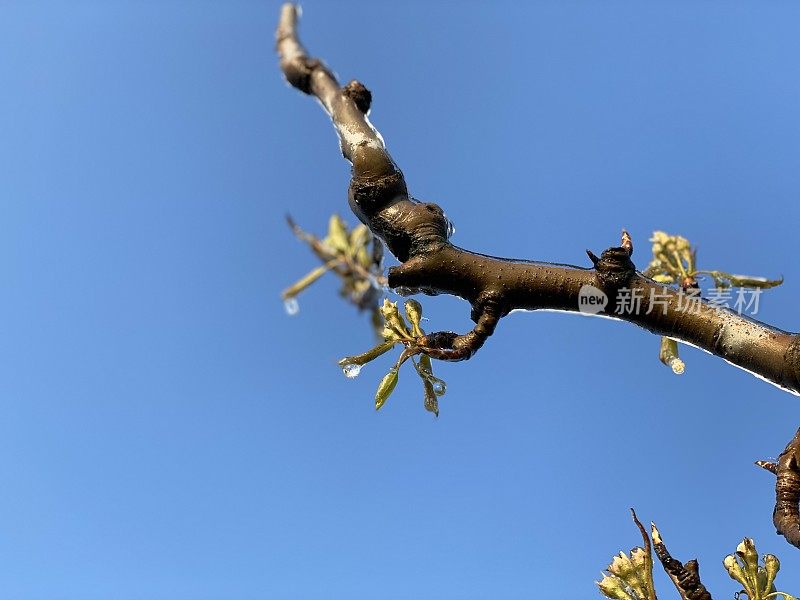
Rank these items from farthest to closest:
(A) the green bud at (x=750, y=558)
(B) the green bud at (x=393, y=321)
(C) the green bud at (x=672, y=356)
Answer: (C) the green bud at (x=672, y=356) → (B) the green bud at (x=393, y=321) → (A) the green bud at (x=750, y=558)

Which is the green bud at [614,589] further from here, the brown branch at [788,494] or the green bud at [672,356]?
the green bud at [672,356]

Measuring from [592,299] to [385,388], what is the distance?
814 millimetres

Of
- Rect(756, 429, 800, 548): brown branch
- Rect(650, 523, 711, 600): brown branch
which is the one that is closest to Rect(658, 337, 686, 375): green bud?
Rect(756, 429, 800, 548): brown branch

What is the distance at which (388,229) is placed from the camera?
246 centimetres

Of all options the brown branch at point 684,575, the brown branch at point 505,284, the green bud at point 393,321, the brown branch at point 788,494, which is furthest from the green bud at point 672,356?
the green bud at point 393,321

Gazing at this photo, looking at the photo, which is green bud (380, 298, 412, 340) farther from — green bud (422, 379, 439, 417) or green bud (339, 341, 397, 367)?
green bud (422, 379, 439, 417)

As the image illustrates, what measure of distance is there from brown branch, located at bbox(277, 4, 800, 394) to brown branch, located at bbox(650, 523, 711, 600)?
64 cm

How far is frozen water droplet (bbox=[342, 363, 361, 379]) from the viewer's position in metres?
2.53

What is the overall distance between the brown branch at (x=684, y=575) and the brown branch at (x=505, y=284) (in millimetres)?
644

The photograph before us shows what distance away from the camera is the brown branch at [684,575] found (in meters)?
2.03

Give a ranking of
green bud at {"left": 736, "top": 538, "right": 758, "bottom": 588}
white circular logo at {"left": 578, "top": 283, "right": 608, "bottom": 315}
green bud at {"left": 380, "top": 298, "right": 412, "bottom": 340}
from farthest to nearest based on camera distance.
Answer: green bud at {"left": 380, "top": 298, "right": 412, "bottom": 340} < white circular logo at {"left": 578, "top": 283, "right": 608, "bottom": 315} < green bud at {"left": 736, "top": 538, "right": 758, "bottom": 588}

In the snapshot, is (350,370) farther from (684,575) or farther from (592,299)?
(684,575)

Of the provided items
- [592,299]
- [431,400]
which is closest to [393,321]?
[431,400]

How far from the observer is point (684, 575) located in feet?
6.67
